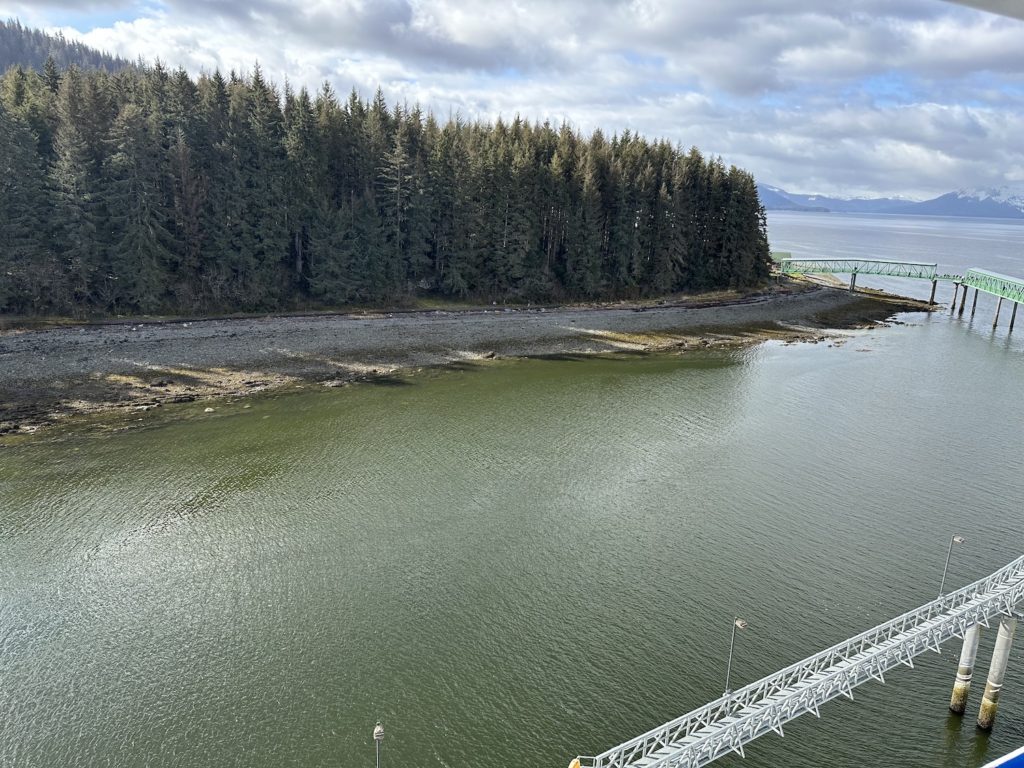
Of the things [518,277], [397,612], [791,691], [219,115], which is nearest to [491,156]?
[518,277]

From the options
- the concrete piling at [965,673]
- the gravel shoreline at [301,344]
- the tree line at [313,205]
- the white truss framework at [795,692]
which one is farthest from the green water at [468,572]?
the tree line at [313,205]

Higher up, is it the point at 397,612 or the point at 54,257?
the point at 54,257

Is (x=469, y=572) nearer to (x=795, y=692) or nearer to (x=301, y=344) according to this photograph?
(x=795, y=692)

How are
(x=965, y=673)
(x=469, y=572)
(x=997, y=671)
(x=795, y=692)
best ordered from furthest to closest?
(x=469, y=572) < (x=965, y=673) < (x=997, y=671) < (x=795, y=692)

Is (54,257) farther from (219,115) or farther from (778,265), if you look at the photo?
(778,265)

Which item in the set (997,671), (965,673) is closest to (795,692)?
(965,673)

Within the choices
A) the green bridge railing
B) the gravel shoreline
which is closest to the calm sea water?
the gravel shoreline
